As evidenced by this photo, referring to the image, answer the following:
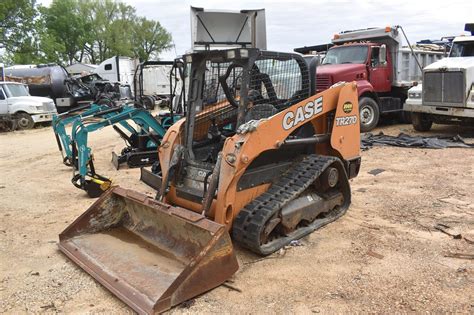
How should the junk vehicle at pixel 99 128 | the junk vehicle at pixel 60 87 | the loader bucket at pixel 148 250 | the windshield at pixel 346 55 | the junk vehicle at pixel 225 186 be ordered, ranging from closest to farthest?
the loader bucket at pixel 148 250, the junk vehicle at pixel 225 186, the junk vehicle at pixel 99 128, the windshield at pixel 346 55, the junk vehicle at pixel 60 87

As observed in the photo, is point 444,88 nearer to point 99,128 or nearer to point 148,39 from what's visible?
point 99,128

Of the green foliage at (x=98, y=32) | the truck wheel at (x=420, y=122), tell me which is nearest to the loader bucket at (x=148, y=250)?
the truck wheel at (x=420, y=122)

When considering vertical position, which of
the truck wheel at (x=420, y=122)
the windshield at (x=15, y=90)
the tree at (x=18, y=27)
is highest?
the tree at (x=18, y=27)

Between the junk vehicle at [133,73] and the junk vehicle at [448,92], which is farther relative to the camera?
the junk vehicle at [133,73]

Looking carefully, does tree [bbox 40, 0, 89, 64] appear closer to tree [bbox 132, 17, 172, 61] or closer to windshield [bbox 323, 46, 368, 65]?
tree [bbox 132, 17, 172, 61]

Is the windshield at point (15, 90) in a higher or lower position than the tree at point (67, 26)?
lower

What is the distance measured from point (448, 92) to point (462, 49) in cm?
167

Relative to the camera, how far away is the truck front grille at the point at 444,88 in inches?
429

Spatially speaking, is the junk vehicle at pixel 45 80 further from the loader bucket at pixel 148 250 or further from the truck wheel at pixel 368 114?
the loader bucket at pixel 148 250

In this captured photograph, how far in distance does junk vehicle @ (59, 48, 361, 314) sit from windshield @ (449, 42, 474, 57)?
7.66 m

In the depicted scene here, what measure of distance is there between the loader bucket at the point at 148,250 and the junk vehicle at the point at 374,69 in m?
8.28

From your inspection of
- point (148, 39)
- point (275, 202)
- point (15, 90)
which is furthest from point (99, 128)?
point (148, 39)

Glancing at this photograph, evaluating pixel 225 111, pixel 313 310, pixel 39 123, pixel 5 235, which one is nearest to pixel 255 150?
pixel 225 111

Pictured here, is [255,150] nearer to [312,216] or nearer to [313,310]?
[312,216]
